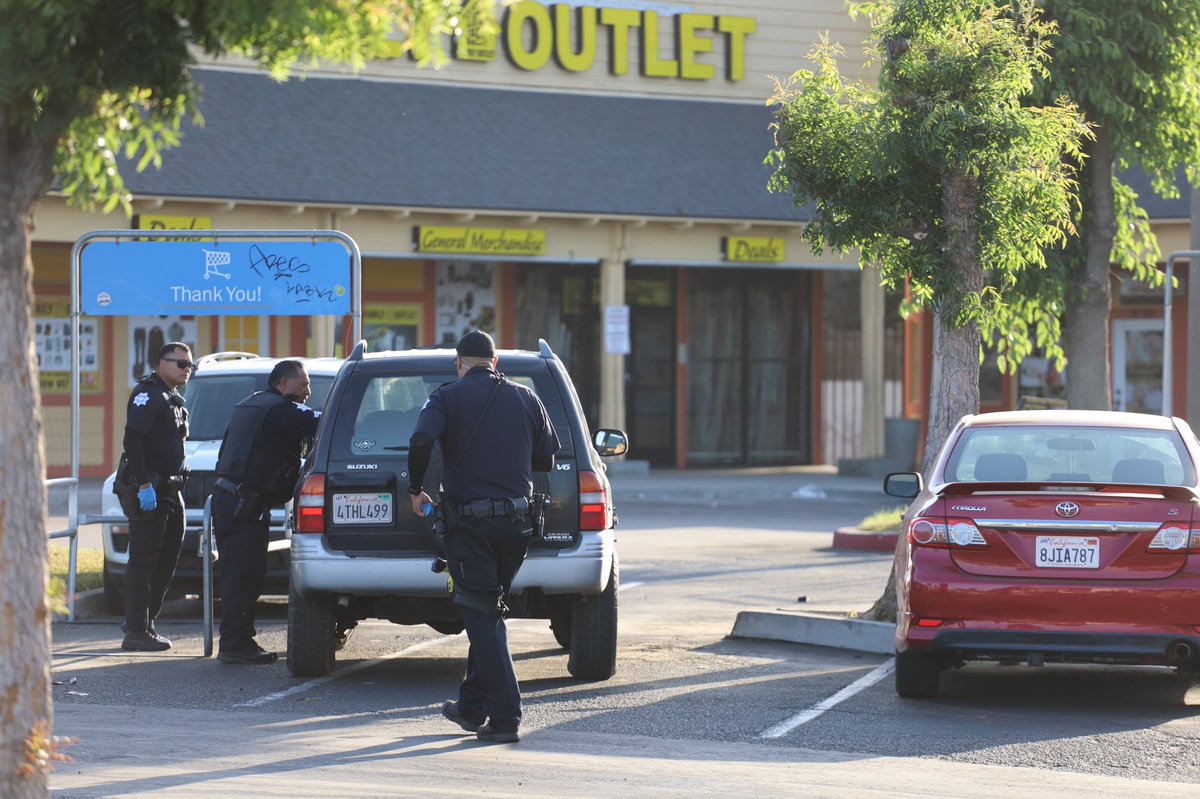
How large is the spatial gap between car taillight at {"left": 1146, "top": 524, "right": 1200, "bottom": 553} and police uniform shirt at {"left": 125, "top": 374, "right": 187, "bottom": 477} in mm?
5757

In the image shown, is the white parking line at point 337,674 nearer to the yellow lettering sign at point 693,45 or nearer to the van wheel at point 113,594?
the van wheel at point 113,594

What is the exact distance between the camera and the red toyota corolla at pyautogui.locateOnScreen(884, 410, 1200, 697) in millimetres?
8562

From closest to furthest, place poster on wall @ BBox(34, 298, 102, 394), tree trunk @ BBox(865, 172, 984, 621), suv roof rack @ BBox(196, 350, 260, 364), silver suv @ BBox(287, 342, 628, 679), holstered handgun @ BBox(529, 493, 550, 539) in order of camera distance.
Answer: holstered handgun @ BBox(529, 493, 550, 539)
silver suv @ BBox(287, 342, 628, 679)
tree trunk @ BBox(865, 172, 984, 621)
suv roof rack @ BBox(196, 350, 260, 364)
poster on wall @ BBox(34, 298, 102, 394)

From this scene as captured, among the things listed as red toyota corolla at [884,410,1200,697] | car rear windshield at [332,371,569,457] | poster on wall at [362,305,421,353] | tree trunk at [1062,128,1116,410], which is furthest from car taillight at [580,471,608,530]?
poster on wall at [362,305,421,353]

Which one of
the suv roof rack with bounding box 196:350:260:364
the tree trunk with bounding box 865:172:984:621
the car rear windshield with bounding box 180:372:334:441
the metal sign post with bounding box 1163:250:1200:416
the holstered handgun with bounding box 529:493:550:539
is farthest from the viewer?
the metal sign post with bounding box 1163:250:1200:416

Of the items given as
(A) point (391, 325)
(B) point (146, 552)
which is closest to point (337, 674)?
(B) point (146, 552)

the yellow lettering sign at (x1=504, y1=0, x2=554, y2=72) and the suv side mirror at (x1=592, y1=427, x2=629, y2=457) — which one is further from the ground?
the yellow lettering sign at (x1=504, y1=0, x2=554, y2=72)

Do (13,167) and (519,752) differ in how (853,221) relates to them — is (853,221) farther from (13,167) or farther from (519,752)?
(13,167)

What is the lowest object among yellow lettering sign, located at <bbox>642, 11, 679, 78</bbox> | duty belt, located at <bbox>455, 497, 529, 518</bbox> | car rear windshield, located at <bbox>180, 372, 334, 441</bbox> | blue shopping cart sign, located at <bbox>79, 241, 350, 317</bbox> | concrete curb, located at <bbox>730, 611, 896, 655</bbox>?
concrete curb, located at <bbox>730, 611, 896, 655</bbox>

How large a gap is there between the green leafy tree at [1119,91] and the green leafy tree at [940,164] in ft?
12.8

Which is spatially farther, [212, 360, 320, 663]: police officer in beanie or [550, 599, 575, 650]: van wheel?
[212, 360, 320, 663]: police officer in beanie

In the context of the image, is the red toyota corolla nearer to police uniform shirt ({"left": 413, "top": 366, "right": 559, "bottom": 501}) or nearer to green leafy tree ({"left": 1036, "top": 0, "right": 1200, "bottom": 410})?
police uniform shirt ({"left": 413, "top": 366, "right": 559, "bottom": 501})

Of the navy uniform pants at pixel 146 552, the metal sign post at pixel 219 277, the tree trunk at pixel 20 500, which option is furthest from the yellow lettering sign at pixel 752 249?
the tree trunk at pixel 20 500

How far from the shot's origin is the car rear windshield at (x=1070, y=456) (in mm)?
9156
